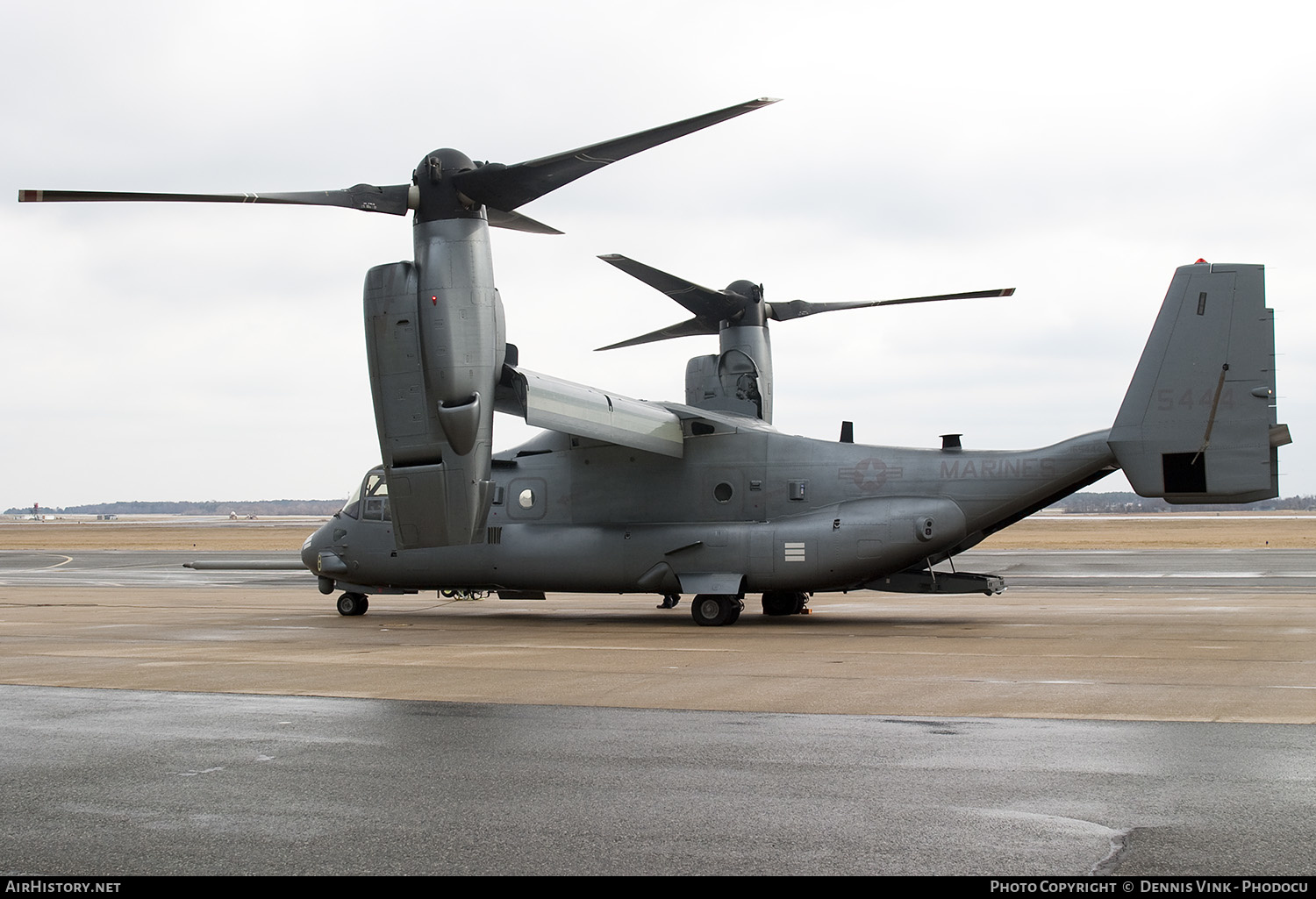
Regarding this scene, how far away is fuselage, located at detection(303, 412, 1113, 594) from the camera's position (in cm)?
1961

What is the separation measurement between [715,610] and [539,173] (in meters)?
8.24

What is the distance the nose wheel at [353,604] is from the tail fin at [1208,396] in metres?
15.0

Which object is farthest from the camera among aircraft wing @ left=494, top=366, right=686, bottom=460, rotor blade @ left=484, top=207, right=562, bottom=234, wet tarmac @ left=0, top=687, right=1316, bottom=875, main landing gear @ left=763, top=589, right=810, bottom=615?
main landing gear @ left=763, top=589, right=810, bottom=615

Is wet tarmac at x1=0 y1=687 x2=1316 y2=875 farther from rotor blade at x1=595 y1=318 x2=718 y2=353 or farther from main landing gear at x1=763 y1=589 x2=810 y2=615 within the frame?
rotor blade at x1=595 y1=318 x2=718 y2=353

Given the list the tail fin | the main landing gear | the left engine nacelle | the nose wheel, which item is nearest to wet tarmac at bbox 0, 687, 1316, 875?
the left engine nacelle

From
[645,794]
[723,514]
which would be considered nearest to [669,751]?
[645,794]

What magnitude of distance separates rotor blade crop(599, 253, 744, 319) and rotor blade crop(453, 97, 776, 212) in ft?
14.2

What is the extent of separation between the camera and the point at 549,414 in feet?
61.7

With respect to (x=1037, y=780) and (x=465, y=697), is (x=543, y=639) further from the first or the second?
(x=1037, y=780)

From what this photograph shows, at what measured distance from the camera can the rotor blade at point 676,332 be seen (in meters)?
25.2

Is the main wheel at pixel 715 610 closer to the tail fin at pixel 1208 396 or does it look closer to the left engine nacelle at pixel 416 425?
the left engine nacelle at pixel 416 425

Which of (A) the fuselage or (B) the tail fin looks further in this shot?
(A) the fuselage

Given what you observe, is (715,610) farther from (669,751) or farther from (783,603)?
(669,751)

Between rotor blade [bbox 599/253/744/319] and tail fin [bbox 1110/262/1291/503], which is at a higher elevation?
rotor blade [bbox 599/253/744/319]
